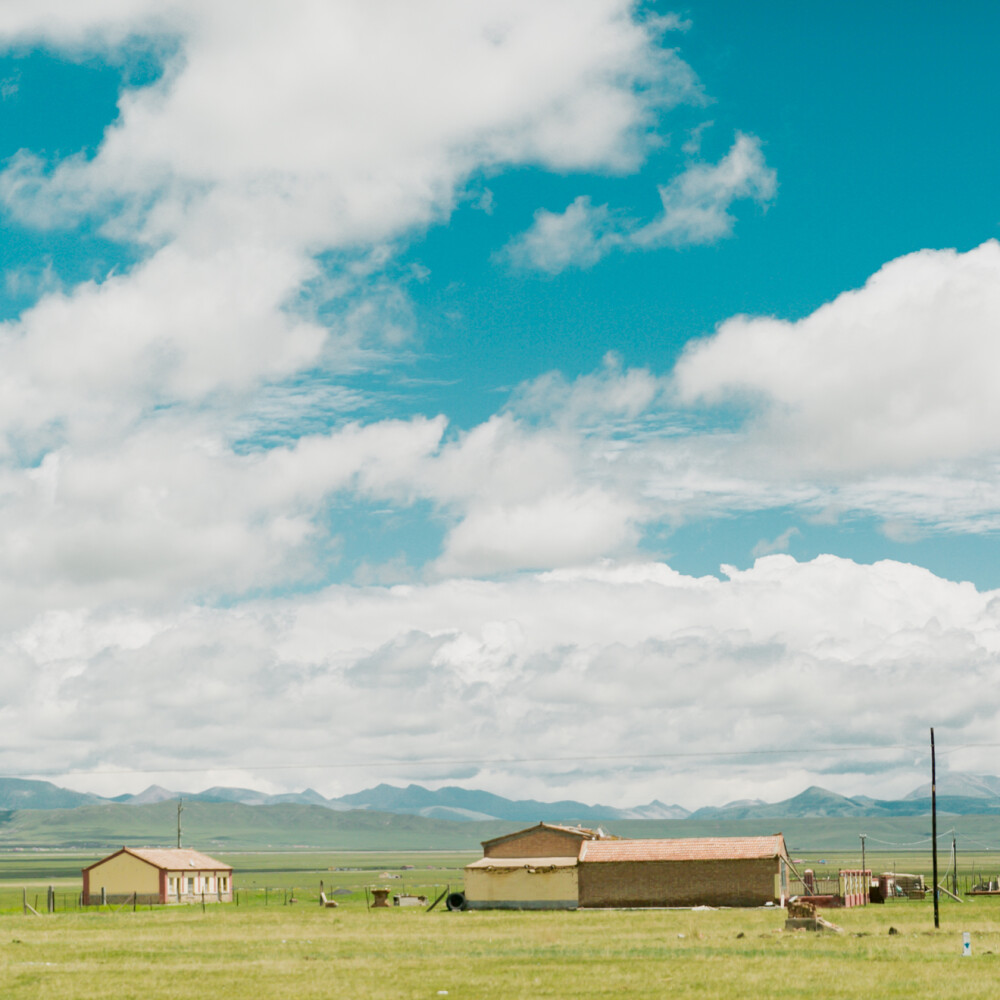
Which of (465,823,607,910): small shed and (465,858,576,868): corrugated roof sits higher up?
(465,858,576,868): corrugated roof

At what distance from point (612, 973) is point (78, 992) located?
16.0m

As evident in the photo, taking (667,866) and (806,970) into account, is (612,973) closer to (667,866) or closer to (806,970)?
(806,970)

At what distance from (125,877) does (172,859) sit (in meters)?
4.05

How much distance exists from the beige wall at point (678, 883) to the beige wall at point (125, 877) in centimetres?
3596

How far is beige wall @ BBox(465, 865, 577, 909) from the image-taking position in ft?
284

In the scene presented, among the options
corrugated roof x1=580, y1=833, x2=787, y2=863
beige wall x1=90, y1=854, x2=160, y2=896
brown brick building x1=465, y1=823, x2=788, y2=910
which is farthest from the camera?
beige wall x1=90, y1=854, x2=160, y2=896

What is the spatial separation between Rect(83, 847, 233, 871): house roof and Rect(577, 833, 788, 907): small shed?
34.6m

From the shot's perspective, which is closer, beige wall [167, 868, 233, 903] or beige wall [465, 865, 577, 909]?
beige wall [465, 865, 577, 909]

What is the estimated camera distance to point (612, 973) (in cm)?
4031

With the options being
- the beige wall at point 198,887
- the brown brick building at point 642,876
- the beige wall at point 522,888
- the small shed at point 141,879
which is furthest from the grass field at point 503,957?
the beige wall at point 198,887

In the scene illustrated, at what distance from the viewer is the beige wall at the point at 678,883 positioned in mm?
83062

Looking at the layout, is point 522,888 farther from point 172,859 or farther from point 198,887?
point 198,887

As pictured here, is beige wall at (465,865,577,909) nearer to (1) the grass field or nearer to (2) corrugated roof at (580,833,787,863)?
(2) corrugated roof at (580,833,787,863)

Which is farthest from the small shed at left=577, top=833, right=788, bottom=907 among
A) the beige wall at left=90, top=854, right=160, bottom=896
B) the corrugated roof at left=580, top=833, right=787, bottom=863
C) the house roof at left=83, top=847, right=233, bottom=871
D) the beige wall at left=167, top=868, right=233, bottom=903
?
the beige wall at left=90, top=854, right=160, bottom=896
